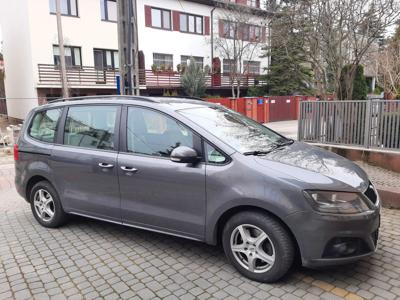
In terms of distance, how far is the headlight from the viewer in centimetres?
292

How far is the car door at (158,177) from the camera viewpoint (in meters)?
3.46

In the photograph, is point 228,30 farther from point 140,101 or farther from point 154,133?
point 154,133

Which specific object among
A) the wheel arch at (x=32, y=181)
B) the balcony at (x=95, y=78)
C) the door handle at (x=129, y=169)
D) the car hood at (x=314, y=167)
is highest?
the balcony at (x=95, y=78)

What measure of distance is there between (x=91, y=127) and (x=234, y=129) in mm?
1720

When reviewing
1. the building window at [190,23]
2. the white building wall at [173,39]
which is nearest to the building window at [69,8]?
→ the white building wall at [173,39]

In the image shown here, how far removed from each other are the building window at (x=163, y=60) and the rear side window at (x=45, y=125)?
1974cm

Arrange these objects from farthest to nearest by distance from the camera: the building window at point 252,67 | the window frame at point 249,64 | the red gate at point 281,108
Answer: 1. the building window at point 252,67
2. the window frame at point 249,64
3. the red gate at point 281,108

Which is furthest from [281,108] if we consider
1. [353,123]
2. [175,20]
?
[353,123]

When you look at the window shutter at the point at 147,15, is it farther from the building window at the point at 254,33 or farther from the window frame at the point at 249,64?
the window frame at the point at 249,64

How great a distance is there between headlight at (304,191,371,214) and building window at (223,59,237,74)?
25506 millimetres

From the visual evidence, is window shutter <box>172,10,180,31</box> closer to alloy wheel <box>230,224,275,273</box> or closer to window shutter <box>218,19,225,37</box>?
window shutter <box>218,19,225,37</box>

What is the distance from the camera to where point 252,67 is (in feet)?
101

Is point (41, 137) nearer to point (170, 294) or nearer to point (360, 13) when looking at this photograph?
point (170, 294)

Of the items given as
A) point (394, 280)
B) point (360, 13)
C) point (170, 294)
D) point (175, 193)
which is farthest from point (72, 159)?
point (360, 13)
